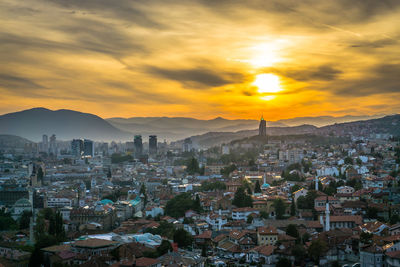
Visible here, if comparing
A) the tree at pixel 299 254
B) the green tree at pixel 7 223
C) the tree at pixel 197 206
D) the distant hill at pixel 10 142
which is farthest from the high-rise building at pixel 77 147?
the tree at pixel 299 254

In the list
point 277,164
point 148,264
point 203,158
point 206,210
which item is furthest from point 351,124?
point 148,264

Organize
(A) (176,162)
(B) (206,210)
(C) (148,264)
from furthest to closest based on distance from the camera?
(A) (176,162) < (B) (206,210) < (C) (148,264)

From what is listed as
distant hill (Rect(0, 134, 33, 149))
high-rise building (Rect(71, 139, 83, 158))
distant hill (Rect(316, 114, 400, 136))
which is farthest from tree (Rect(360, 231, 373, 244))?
distant hill (Rect(0, 134, 33, 149))

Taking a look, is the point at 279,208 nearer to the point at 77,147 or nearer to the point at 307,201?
the point at 307,201

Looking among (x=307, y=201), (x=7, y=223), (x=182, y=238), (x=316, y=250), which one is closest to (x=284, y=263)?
(x=316, y=250)

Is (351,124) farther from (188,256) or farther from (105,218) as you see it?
(188,256)

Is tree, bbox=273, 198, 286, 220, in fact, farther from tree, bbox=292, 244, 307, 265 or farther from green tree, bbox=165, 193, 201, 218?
tree, bbox=292, 244, 307, 265
